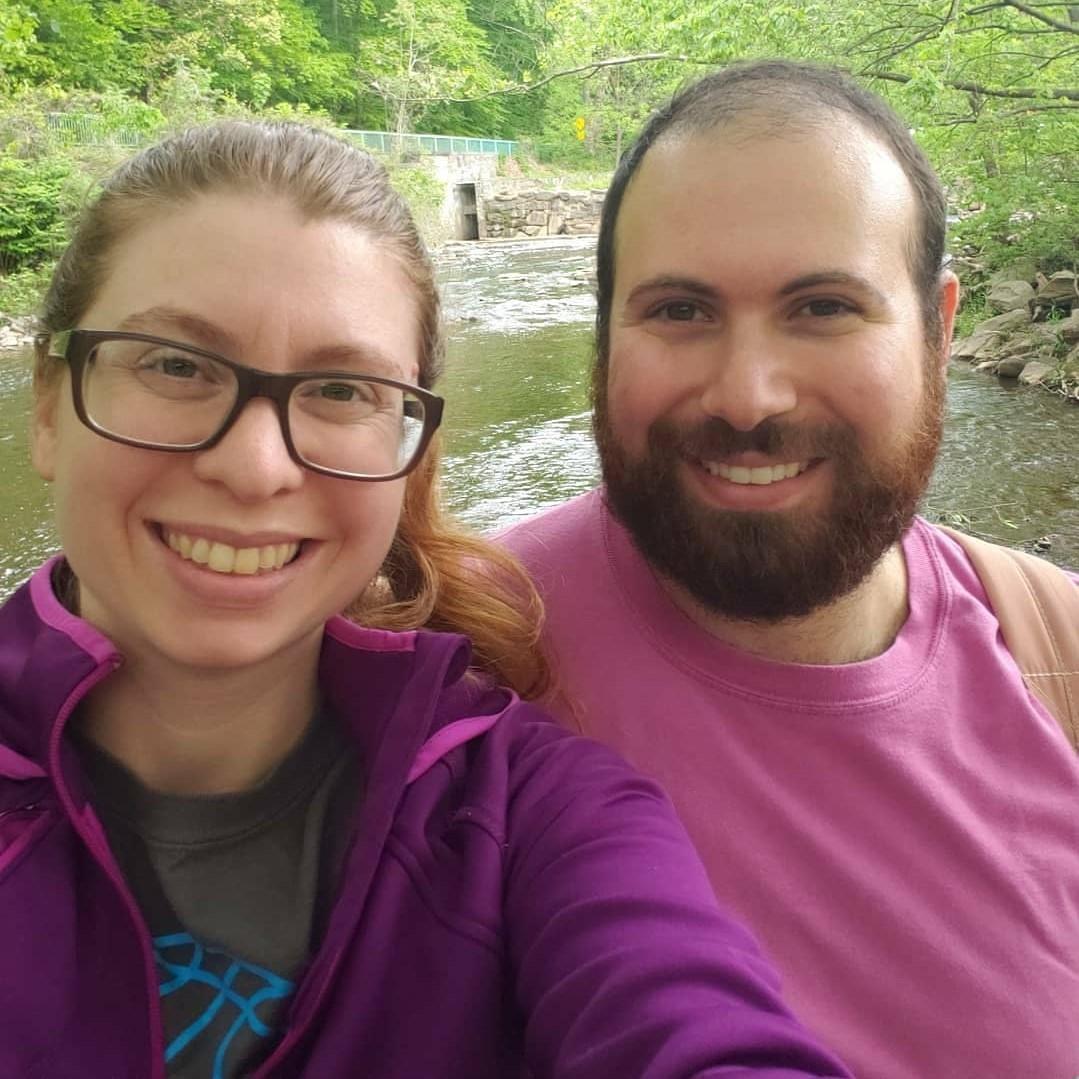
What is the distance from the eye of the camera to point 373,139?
28.0 m

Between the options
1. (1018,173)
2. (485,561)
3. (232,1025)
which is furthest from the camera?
(1018,173)

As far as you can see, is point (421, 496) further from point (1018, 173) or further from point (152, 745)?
point (1018, 173)

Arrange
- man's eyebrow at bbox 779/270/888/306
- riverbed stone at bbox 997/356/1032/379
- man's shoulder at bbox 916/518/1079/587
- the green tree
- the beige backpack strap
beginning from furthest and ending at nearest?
1. the green tree
2. riverbed stone at bbox 997/356/1032/379
3. man's shoulder at bbox 916/518/1079/587
4. the beige backpack strap
5. man's eyebrow at bbox 779/270/888/306

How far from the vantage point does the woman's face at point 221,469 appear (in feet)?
3.56

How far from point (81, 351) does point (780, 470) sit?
1.02m

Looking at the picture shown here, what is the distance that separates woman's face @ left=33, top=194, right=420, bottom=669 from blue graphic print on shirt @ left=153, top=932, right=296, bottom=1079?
347mm

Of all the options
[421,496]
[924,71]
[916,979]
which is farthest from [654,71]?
[916,979]

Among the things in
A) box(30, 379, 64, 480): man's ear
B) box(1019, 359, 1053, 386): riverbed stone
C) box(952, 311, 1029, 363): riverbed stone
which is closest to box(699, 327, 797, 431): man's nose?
box(30, 379, 64, 480): man's ear

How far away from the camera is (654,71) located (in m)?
9.54

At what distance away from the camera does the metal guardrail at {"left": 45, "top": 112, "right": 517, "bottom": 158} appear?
12.2 meters

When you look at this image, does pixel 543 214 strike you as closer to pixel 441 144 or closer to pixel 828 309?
pixel 441 144

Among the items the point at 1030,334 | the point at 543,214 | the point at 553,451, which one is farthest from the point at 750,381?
the point at 543,214

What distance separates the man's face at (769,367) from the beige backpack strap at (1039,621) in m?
0.26

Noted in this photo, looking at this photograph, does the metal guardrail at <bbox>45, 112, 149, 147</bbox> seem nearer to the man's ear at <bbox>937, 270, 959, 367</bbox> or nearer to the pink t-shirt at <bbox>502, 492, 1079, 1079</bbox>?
the man's ear at <bbox>937, 270, 959, 367</bbox>
